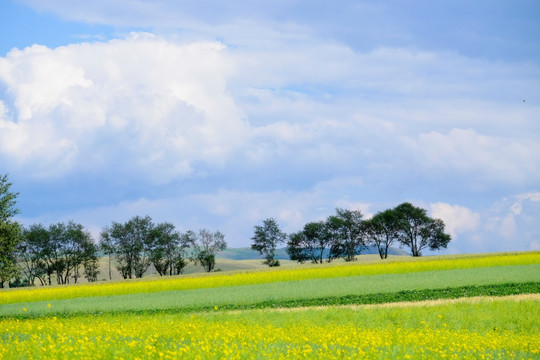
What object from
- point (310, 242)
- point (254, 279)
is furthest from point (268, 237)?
point (254, 279)

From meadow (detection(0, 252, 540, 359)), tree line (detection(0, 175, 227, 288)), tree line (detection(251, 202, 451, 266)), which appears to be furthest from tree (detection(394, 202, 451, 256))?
meadow (detection(0, 252, 540, 359))

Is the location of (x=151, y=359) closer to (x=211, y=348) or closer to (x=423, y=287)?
(x=211, y=348)

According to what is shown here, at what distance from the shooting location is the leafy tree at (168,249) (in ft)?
361

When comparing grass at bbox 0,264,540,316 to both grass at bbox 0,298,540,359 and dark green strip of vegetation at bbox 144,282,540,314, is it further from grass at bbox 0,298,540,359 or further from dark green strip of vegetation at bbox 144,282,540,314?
grass at bbox 0,298,540,359

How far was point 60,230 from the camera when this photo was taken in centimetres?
11025

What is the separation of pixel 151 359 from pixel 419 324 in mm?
11618

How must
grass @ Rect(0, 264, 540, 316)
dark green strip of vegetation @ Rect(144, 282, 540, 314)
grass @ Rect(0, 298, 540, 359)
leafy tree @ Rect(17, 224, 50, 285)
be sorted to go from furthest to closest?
leafy tree @ Rect(17, 224, 50, 285), grass @ Rect(0, 264, 540, 316), dark green strip of vegetation @ Rect(144, 282, 540, 314), grass @ Rect(0, 298, 540, 359)

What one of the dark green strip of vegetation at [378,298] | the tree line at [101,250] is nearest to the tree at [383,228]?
the tree line at [101,250]

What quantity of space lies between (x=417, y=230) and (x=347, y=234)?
15.1m

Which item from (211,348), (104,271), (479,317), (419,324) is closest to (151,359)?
(211,348)

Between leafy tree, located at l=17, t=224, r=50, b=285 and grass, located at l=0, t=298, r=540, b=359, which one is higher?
leafy tree, located at l=17, t=224, r=50, b=285

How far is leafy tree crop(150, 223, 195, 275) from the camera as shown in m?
110

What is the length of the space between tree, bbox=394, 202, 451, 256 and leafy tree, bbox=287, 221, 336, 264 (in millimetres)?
15731

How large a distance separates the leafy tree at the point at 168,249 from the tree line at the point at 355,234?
15917 mm
